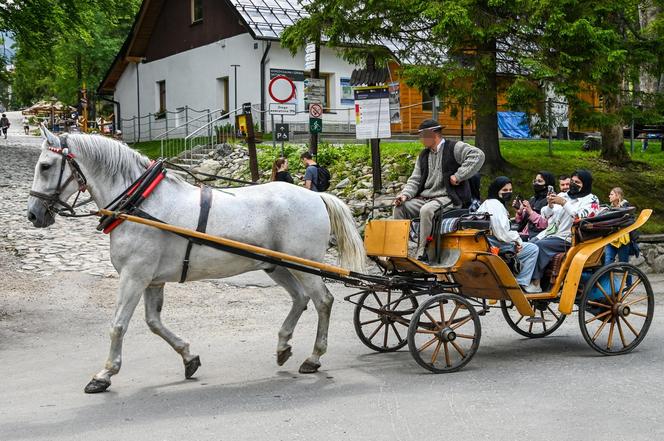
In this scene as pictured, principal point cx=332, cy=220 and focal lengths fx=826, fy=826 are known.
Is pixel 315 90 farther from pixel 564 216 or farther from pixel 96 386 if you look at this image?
pixel 96 386

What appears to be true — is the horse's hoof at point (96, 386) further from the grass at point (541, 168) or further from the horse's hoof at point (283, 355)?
the grass at point (541, 168)

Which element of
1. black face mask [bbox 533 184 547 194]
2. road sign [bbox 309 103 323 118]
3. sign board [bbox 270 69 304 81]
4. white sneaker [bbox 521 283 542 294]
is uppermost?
sign board [bbox 270 69 304 81]

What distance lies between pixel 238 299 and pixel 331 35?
5.91 metres

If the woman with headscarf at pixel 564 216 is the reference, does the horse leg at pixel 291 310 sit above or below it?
below

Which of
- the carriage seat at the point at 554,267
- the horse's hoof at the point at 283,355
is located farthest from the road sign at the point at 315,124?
the horse's hoof at the point at 283,355

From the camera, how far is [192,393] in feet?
22.4

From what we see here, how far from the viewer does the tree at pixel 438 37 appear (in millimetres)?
13922

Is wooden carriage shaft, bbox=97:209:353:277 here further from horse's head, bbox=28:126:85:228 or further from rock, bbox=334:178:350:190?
rock, bbox=334:178:350:190

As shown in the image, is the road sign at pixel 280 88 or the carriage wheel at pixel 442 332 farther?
the road sign at pixel 280 88

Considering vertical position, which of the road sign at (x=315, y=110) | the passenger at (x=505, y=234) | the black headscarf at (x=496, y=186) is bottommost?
the passenger at (x=505, y=234)

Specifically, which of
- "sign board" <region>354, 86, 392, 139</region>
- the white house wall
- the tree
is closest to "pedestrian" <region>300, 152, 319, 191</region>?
"sign board" <region>354, 86, 392, 139</region>

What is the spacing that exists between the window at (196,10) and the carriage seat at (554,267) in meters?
27.2

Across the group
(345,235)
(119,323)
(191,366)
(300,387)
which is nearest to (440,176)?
(345,235)

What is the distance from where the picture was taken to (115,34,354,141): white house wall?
2952 cm
